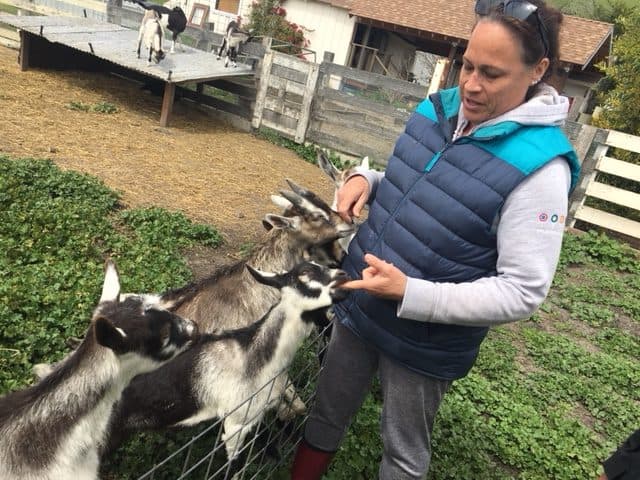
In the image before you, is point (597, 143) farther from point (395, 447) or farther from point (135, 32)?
point (135, 32)

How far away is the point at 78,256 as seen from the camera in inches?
187

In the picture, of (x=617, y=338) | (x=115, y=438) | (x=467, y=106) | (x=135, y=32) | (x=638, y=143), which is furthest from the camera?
(x=135, y=32)

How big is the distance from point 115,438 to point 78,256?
249 cm

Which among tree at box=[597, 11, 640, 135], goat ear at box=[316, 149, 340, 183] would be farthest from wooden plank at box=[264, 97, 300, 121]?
goat ear at box=[316, 149, 340, 183]

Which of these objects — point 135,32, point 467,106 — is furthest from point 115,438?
point 135,32

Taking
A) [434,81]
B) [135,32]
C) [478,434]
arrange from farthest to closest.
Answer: [135,32], [434,81], [478,434]

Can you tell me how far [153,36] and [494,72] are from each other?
32.6 feet

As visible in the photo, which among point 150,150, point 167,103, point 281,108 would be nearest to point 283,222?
point 150,150

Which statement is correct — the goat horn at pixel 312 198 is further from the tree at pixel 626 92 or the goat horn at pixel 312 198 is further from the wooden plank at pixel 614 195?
the tree at pixel 626 92

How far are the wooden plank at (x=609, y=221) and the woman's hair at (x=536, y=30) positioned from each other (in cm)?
836

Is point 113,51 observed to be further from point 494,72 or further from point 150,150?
point 494,72

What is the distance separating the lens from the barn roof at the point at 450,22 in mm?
18109

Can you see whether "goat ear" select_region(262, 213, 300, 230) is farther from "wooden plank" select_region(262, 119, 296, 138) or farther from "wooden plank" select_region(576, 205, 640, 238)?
"wooden plank" select_region(262, 119, 296, 138)

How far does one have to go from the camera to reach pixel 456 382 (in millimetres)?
4520
